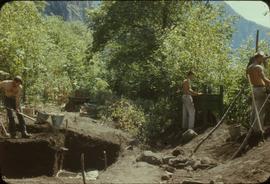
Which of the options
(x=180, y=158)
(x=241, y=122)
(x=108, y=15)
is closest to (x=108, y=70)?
(x=108, y=15)

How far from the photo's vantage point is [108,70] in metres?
5.54

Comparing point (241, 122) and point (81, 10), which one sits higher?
point (81, 10)

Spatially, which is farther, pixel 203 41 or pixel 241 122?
pixel 241 122

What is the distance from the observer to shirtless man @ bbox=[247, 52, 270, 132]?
19.1ft

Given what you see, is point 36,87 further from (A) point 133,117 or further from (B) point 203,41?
(B) point 203,41

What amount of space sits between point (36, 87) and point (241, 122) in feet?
11.6

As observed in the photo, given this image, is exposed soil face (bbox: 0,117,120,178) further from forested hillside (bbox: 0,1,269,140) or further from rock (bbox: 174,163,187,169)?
rock (bbox: 174,163,187,169)

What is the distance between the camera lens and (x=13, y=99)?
7898 millimetres

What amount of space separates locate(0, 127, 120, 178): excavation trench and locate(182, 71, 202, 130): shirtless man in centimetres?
307

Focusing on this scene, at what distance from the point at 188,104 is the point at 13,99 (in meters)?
A: 3.18

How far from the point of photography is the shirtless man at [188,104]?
6527mm

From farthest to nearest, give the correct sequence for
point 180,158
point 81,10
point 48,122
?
point 48,122 → point 180,158 → point 81,10

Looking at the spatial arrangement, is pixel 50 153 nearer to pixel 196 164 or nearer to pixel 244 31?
pixel 196 164

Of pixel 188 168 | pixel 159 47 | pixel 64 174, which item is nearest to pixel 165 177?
pixel 188 168
